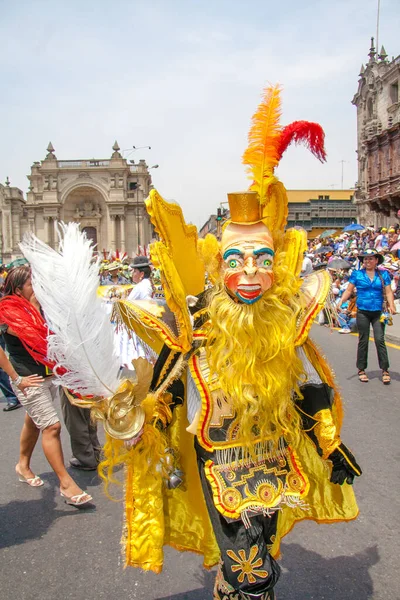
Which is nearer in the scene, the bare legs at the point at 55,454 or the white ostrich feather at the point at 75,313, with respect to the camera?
the white ostrich feather at the point at 75,313

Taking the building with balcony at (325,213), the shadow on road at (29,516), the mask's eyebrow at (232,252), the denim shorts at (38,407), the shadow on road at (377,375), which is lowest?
the shadow on road at (29,516)

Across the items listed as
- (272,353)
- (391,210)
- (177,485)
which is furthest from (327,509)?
(391,210)

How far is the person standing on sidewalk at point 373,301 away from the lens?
21.7 ft

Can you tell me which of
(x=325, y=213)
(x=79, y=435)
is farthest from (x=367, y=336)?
(x=325, y=213)

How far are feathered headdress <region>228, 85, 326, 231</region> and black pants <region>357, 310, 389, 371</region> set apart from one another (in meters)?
4.93

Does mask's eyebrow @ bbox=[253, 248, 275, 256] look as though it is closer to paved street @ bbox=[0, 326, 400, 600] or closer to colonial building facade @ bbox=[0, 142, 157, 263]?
paved street @ bbox=[0, 326, 400, 600]

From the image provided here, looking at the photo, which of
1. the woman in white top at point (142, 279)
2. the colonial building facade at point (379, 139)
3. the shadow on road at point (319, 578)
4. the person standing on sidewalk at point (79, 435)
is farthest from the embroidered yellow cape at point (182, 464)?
the colonial building facade at point (379, 139)

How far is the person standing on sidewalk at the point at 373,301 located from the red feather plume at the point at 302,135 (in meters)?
4.59

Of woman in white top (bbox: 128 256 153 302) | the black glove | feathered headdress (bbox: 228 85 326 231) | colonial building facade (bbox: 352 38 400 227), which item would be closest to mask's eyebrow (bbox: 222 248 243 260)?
feathered headdress (bbox: 228 85 326 231)

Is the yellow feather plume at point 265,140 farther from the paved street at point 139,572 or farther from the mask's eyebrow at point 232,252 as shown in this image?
the paved street at point 139,572

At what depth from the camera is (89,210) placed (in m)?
55.4

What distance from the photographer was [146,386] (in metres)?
1.96

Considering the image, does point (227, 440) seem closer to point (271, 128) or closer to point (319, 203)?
point (271, 128)

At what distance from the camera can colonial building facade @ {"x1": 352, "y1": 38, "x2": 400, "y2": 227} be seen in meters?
31.4
